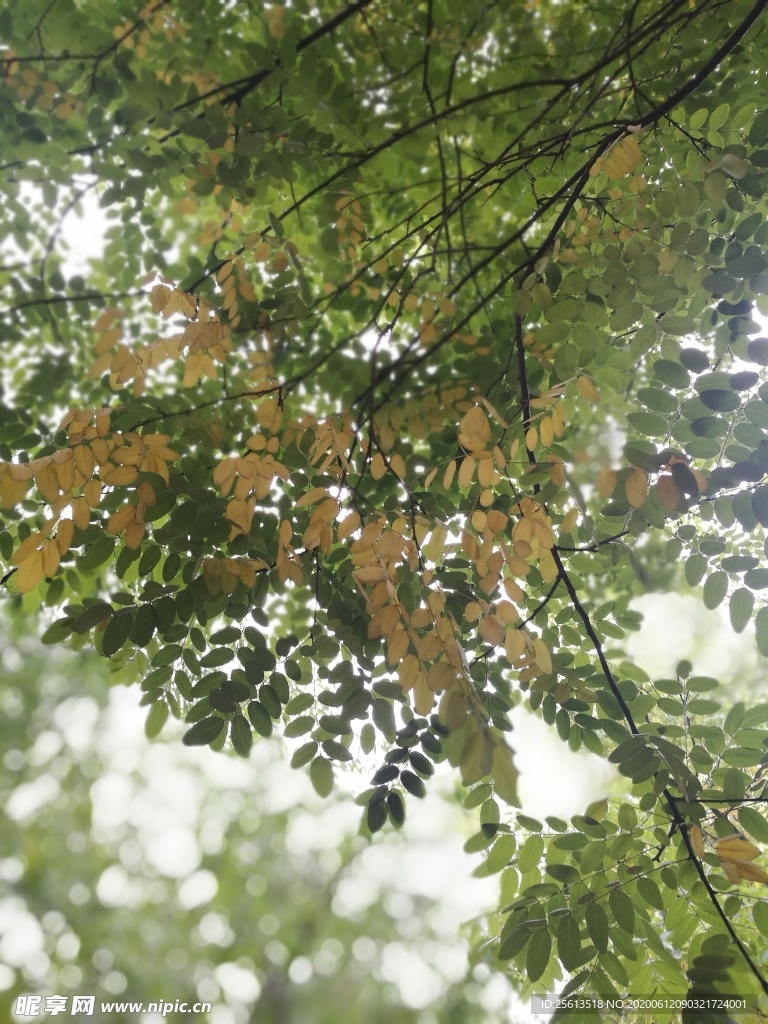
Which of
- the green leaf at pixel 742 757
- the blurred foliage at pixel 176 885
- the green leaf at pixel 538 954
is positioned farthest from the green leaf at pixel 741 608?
the blurred foliage at pixel 176 885

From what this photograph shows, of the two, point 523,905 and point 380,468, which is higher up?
point 380,468

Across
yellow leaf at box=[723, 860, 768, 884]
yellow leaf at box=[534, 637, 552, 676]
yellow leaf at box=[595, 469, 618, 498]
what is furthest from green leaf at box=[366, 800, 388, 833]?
yellow leaf at box=[595, 469, 618, 498]

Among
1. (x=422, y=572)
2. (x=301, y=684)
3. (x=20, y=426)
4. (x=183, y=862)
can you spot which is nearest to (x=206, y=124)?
(x=20, y=426)

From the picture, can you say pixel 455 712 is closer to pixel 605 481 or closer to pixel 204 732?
pixel 605 481

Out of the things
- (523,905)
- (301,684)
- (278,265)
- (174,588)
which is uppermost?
(278,265)

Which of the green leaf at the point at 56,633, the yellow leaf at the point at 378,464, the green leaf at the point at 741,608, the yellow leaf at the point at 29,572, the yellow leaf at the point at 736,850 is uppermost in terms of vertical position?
the yellow leaf at the point at 378,464

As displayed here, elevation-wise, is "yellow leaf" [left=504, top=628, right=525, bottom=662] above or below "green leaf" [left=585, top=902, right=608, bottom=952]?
above

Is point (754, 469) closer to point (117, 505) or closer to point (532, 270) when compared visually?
point (532, 270)

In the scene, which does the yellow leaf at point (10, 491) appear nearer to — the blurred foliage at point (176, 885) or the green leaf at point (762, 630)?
the green leaf at point (762, 630)

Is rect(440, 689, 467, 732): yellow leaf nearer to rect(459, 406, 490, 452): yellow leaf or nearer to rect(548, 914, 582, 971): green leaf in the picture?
rect(459, 406, 490, 452): yellow leaf

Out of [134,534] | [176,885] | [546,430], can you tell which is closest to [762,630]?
[546,430]

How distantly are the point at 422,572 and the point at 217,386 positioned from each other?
7.17 ft

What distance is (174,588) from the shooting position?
158 centimetres

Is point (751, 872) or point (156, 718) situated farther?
point (156, 718)
